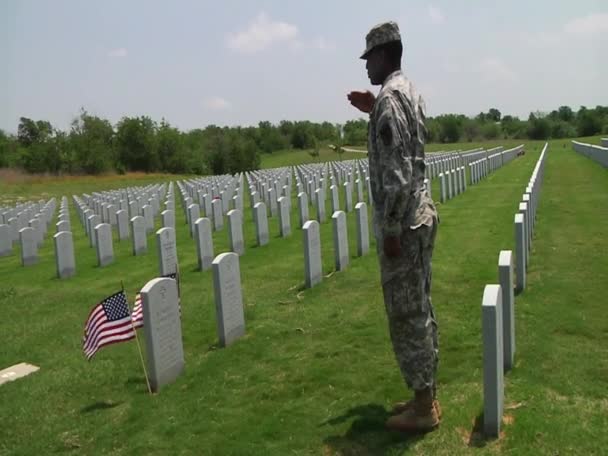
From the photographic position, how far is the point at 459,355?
5.65 meters

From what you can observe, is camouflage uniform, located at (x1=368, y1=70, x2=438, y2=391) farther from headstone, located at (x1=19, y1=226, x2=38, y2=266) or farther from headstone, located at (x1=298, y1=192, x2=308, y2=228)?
headstone, located at (x1=19, y1=226, x2=38, y2=266)

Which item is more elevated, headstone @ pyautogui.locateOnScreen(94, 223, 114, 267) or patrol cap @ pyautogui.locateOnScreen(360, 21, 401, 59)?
patrol cap @ pyautogui.locateOnScreen(360, 21, 401, 59)

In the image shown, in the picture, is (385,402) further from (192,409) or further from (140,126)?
(140,126)

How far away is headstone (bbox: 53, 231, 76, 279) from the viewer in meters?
12.1

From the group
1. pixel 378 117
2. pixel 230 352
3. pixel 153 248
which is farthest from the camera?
pixel 153 248

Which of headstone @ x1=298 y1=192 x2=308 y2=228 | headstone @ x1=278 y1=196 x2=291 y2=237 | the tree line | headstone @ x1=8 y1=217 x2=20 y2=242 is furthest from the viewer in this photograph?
the tree line

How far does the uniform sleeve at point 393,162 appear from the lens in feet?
12.2

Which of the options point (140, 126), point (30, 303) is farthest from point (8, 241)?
point (140, 126)

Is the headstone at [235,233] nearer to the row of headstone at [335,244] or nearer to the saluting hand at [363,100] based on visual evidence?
the row of headstone at [335,244]

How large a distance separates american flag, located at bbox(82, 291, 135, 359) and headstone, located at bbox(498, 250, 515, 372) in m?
3.39

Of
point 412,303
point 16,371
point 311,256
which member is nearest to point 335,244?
point 311,256

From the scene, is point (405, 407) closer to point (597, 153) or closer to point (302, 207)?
point (302, 207)

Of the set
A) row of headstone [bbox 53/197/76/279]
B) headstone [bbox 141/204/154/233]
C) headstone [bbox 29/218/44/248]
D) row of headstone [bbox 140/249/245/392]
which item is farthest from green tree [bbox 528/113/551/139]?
row of headstone [bbox 140/249/245/392]

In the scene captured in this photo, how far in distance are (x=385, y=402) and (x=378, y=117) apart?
90.3 inches
